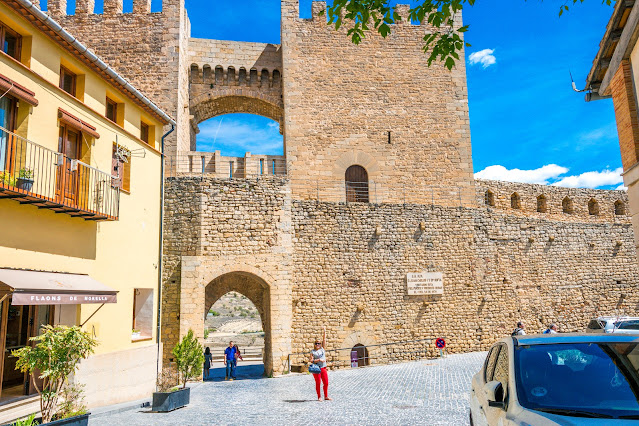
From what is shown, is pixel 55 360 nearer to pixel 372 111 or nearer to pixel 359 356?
pixel 359 356

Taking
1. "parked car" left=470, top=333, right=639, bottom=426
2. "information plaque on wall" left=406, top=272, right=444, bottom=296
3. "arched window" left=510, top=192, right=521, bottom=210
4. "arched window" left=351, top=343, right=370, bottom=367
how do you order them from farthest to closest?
"arched window" left=510, top=192, right=521, bottom=210 → "information plaque on wall" left=406, top=272, right=444, bottom=296 → "arched window" left=351, top=343, right=370, bottom=367 → "parked car" left=470, top=333, right=639, bottom=426

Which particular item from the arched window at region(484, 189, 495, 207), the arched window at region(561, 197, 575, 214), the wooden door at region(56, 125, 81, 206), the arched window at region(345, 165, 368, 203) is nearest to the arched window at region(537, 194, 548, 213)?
the arched window at region(561, 197, 575, 214)

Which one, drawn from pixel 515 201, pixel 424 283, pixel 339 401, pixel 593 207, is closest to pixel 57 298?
pixel 339 401

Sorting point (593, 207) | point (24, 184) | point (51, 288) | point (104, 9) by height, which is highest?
point (104, 9)

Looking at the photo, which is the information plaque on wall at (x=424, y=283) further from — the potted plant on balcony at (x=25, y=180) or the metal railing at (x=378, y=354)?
the potted plant on balcony at (x=25, y=180)

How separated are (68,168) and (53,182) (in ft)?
2.21

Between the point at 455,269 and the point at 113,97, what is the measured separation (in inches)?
491

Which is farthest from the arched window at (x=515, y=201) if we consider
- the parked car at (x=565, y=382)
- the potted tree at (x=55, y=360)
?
the potted tree at (x=55, y=360)

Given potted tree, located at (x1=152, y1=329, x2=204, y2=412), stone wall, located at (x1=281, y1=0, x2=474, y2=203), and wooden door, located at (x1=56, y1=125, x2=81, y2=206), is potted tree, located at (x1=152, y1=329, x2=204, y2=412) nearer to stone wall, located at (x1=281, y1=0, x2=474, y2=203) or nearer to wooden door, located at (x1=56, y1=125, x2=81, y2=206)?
wooden door, located at (x1=56, y1=125, x2=81, y2=206)

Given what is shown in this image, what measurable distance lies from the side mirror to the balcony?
7082mm

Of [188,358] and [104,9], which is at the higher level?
[104,9]

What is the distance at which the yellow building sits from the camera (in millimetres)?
8195

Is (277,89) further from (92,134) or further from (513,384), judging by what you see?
(513,384)

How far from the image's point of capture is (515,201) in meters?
24.3
